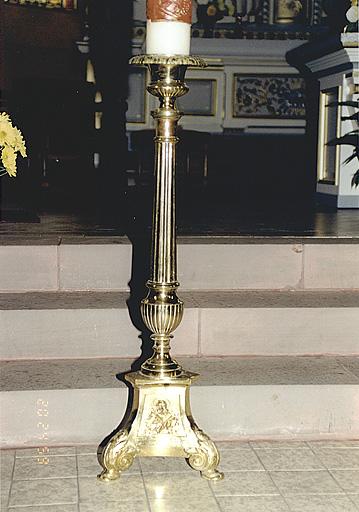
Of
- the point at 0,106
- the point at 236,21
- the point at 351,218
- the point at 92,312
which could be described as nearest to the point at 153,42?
the point at 92,312

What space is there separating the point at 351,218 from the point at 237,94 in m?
2.97

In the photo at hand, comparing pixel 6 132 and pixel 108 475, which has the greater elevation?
pixel 6 132

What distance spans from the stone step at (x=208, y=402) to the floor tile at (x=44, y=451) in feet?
0.13

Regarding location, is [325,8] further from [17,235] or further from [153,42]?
[153,42]

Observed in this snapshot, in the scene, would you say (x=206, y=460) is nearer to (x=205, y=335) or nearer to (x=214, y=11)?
(x=205, y=335)

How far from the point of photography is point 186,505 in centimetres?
287

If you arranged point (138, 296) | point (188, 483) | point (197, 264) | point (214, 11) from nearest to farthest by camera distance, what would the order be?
point (188, 483) < point (138, 296) < point (197, 264) < point (214, 11)

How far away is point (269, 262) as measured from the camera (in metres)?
4.29

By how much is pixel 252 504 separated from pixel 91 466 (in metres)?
0.57

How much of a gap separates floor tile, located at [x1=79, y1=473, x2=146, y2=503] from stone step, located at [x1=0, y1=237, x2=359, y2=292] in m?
1.28

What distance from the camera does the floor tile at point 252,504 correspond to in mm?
2842

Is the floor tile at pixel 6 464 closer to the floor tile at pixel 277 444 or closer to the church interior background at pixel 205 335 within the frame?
the church interior background at pixel 205 335

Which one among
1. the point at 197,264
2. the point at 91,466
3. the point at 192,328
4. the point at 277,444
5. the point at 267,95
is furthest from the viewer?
the point at 267,95

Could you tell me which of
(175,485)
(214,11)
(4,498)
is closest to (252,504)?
(175,485)
